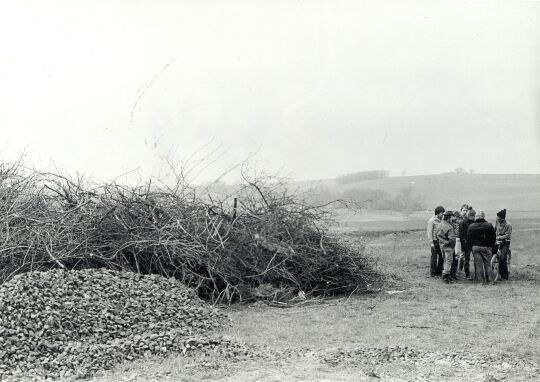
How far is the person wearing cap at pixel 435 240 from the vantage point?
12.3 metres

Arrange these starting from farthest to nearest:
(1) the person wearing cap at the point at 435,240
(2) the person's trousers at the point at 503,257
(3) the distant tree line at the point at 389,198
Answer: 1. (3) the distant tree line at the point at 389,198
2. (1) the person wearing cap at the point at 435,240
3. (2) the person's trousers at the point at 503,257

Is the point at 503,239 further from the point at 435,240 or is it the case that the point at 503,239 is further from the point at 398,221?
the point at 398,221

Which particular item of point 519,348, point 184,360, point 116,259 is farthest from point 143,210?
point 519,348

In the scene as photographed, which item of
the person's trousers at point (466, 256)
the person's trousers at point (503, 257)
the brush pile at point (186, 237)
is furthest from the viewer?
the person's trousers at point (466, 256)

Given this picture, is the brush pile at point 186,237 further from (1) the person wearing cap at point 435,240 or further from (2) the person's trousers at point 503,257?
(2) the person's trousers at point 503,257

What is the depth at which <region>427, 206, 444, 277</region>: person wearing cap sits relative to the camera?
483 inches

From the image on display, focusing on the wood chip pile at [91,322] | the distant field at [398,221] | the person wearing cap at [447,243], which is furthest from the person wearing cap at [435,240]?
the distant field at [398,221]

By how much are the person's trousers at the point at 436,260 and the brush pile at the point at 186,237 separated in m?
1.70

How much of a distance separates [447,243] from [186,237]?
5031mm

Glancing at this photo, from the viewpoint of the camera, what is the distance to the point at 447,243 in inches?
465

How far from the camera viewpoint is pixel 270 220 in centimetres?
1112

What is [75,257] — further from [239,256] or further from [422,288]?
[422,288]

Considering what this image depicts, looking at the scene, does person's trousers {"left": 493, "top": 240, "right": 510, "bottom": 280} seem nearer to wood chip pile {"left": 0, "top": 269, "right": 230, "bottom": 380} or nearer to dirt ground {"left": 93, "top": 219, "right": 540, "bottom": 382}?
dirt ground {"left": 93, "top": 219, "right": 540, "bottom": 382}

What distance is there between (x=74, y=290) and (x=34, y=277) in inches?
23.1
